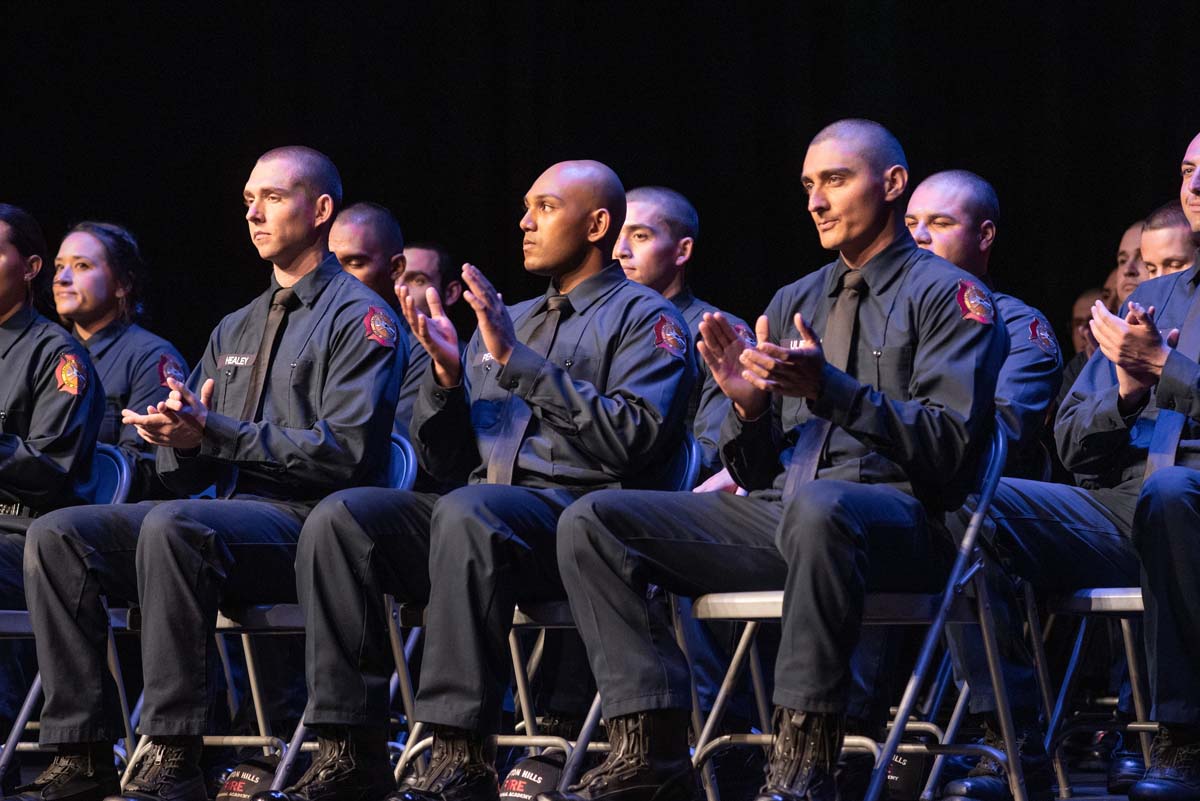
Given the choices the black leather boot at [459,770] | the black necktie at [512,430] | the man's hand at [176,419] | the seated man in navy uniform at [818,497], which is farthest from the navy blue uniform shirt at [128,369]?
the seated man in navy uniform at [818,497]

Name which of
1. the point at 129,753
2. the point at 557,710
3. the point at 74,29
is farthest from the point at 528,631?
the point at 74,29

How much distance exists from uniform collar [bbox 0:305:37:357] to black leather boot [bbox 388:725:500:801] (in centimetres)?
182

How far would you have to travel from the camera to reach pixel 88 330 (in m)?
4.99

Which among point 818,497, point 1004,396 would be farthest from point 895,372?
point 1004,396

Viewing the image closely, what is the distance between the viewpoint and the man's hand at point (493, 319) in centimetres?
323

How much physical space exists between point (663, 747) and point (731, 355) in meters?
0.71

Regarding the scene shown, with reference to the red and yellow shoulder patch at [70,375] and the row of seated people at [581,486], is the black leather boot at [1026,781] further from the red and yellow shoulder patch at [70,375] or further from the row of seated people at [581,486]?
the red and yellow shoulder patch at [70,375]

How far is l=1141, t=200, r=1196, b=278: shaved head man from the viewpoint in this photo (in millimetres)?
4797

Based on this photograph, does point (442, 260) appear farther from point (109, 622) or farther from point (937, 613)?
point (937, 613)

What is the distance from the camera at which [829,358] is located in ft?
10.7

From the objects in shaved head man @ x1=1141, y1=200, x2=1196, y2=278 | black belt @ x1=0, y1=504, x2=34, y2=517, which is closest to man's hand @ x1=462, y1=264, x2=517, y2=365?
black belt @ x1=0, y1=504, x2=34, y2=517

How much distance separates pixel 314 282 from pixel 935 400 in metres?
1.62

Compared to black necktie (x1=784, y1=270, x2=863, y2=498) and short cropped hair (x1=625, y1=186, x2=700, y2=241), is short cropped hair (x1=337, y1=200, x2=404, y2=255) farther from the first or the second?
black necktie (x1=784, y1=270, x2=863, y2=498)

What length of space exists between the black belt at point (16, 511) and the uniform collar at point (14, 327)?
16.7 inches
